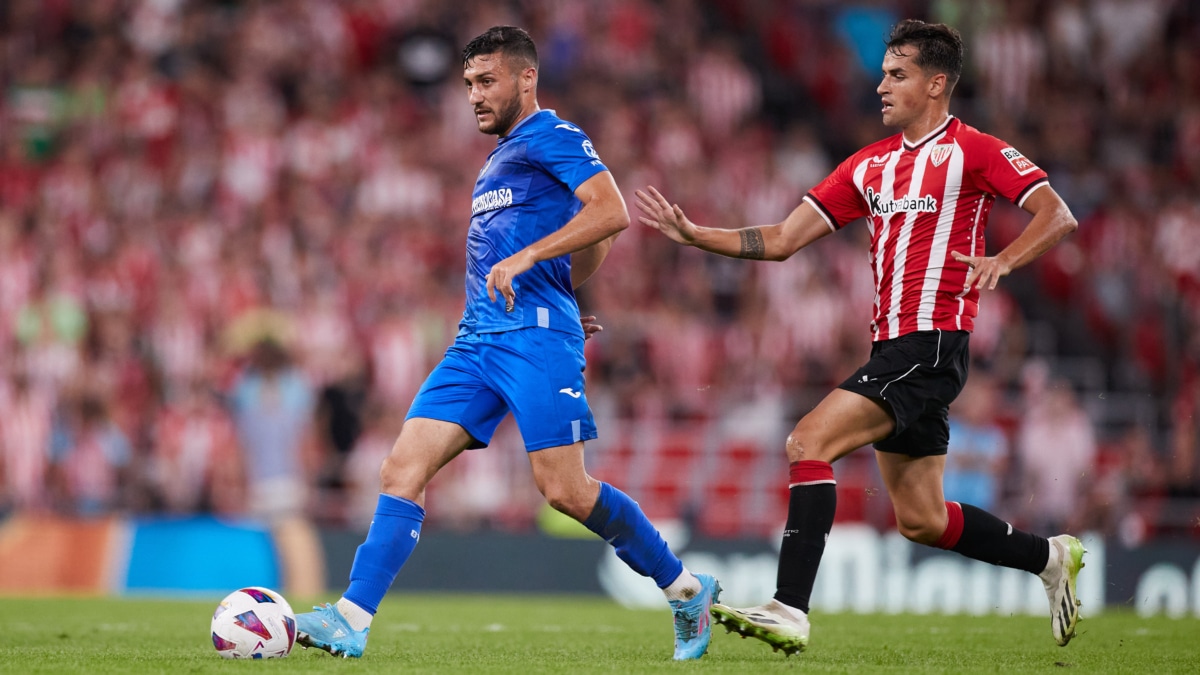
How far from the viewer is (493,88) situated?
6453mm

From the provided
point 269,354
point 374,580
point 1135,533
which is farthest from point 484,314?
point 1135,533

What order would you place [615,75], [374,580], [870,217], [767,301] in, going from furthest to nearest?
[615,75]
[767,301]
[870,217]
[374,580]

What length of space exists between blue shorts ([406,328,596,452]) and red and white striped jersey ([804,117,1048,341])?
1.47m

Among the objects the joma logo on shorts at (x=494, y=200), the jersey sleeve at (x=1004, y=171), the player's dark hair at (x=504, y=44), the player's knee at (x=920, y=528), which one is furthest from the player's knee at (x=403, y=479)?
the jersey sleeve at (x=1004, y=171)

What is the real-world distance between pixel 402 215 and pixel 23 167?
417 cm

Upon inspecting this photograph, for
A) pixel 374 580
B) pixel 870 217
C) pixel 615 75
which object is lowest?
pixel 374 580

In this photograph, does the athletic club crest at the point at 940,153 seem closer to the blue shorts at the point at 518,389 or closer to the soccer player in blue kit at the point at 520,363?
the soccer player in blue kit at the point at 520,363

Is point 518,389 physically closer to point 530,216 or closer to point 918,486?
point 530,216

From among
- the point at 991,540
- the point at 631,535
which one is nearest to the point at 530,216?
the point at 631,535

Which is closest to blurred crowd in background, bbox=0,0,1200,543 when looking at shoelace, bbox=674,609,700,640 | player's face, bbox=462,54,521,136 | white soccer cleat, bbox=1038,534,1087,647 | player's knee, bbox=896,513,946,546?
white soccer cleat, bbox=1038,534,1087,647

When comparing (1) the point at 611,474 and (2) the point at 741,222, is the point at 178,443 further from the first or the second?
(2) the point at 741,222

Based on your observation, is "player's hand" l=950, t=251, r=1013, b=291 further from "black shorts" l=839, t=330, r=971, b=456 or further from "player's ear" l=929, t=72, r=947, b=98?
"player's ear" l=929, t=72, r=947, b=98

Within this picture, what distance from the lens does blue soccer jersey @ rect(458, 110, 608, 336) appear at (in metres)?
6.33

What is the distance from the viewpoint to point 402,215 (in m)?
15.9
